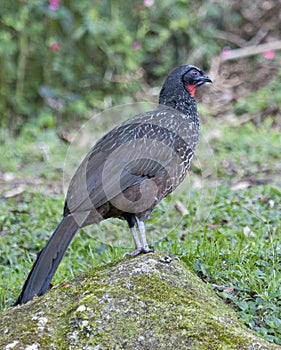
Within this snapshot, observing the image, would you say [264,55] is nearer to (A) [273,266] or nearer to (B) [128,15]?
(B) [128,15]

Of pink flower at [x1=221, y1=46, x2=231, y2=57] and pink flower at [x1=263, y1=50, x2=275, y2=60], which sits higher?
pink flower at [x1=221, y1=46, x2=231, y2=57]

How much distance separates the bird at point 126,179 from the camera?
4.23 metres

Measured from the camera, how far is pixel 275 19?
1201cm

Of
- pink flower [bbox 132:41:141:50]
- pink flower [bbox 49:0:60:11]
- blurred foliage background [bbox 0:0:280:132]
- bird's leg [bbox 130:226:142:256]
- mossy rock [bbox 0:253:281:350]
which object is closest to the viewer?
mossy rock [bbox 0:253:281:350]

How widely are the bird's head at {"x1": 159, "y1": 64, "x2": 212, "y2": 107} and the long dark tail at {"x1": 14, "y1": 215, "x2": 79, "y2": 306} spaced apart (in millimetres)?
1425

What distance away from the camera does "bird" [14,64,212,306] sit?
167 inches

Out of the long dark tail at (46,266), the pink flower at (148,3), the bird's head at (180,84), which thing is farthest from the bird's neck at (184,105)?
the pink flower at (148,3)

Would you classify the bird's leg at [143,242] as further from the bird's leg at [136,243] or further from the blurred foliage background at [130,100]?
the blurred foliage background at [130,100]

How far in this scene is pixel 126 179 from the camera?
A: 14.5 ft

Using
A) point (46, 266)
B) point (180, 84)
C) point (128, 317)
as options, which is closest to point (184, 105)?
point (180, 84)

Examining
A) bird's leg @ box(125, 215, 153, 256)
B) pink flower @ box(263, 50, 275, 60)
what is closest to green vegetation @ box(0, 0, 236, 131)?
pink flower @ box(263, 50, 275, 60)

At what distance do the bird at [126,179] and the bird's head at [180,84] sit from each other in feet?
0.87

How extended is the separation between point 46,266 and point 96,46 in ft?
24.9

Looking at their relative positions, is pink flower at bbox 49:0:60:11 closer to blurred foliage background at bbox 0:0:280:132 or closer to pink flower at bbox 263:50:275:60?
blurred foliage background at bbox 0:0:280:132
